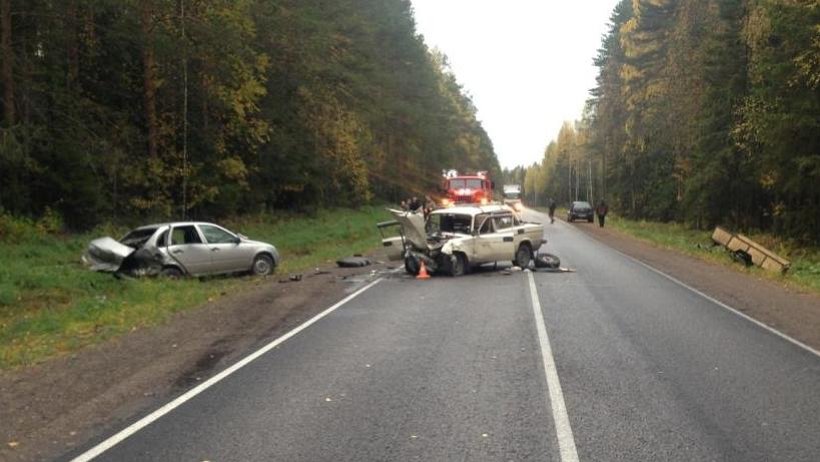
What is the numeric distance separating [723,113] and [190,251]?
85.6 feet

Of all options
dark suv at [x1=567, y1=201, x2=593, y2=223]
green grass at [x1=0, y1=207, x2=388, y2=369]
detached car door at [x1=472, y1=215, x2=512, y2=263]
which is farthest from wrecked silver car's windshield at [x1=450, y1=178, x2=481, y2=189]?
dark suv at [x1=567, y1=201, x2=593, y2=223]

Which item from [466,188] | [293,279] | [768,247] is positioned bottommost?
[293,279]

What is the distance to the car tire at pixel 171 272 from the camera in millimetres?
16734

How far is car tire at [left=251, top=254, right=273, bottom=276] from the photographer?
61.8ft

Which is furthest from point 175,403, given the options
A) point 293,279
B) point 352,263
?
point 352,263

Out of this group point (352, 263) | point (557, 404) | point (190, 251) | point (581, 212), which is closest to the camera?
point (557, 404)

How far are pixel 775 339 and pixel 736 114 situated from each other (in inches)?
930

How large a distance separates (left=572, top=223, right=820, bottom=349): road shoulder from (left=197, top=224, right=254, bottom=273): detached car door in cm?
1115

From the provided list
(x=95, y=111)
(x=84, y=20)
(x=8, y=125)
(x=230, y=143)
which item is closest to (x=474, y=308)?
(x=8, y=125)

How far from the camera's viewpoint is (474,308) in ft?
42.6

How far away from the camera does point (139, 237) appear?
1703 centimetres

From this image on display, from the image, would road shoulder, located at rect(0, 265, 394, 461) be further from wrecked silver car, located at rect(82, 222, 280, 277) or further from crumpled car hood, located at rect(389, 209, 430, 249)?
crumpled car hood, located at rect(389, 209, 430, 249)

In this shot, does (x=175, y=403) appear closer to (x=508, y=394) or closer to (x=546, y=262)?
(x=508, y=394)

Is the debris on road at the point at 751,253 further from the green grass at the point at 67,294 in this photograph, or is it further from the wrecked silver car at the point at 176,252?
the wrecked silver car at the point at 176,252
